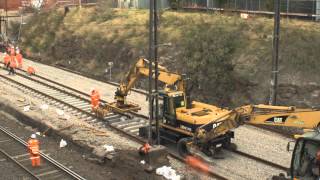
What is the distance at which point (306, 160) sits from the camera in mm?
13570

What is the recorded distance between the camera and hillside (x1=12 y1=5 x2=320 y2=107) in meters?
27.5

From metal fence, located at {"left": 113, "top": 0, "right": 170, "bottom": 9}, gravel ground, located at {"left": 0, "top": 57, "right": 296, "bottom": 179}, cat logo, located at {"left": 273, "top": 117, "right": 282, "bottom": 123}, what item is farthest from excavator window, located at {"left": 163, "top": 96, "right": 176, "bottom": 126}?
metal fence, located at {"left": 113, "top": 0, "right": 170, "bottom": 9}

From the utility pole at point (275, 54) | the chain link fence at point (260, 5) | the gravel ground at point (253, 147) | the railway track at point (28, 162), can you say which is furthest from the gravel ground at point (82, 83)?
the chain link fence at point (260, 5)

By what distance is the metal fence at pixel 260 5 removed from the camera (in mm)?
34906

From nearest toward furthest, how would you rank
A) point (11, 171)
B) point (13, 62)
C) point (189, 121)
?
1. point (11, 171)
2. point (189, 121)
3. point (13, 62)

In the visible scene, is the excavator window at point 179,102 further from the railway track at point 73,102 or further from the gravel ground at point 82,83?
→ the gravel ground at point 82,83

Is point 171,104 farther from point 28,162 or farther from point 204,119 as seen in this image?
point 28,162

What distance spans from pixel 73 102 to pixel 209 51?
851 cm

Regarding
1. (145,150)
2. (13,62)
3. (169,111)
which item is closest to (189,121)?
(169,111)

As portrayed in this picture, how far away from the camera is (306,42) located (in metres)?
29.0

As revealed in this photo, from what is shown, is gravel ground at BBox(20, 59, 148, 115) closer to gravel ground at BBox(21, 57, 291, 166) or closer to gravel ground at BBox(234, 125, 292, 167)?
gravel ground at BBox(21, 57, 291, 166)

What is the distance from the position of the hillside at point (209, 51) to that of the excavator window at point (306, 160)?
12444mm

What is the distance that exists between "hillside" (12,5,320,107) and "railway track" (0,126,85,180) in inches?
441

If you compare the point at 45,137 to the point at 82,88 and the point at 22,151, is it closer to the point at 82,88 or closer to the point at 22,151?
the point at 22,151
